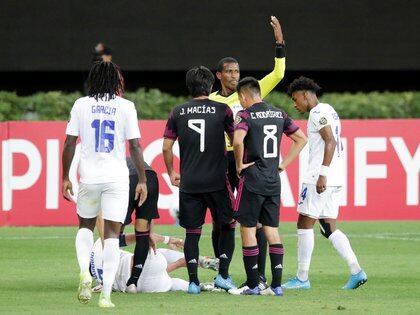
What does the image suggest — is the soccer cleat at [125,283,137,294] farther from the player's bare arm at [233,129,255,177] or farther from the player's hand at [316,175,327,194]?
the player's hand at [316,175,327,194]

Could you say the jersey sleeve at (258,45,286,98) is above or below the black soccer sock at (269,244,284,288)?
above

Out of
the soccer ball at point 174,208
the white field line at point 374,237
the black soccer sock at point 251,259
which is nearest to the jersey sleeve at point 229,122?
the black soccer sock at point 251,259

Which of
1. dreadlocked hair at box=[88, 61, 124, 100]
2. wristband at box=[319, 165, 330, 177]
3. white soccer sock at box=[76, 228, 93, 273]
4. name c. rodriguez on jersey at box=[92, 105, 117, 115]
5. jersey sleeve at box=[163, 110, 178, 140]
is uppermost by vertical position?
dreadlocked hair at box=[88, 61, 124, 100]

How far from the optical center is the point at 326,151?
1351cm

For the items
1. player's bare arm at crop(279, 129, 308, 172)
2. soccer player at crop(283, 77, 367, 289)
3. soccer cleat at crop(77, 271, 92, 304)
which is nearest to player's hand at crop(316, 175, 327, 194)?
soccer player at crop(283, 77, 367, 289)

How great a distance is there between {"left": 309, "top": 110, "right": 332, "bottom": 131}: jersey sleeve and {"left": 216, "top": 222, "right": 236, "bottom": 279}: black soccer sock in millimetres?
1253

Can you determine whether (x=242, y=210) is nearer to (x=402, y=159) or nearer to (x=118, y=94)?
(x=118, y=94)

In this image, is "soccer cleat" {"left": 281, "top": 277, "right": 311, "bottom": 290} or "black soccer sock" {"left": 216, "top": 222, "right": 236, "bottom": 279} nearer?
"black soccer sock" {"left": 216, "top": 222, "right": 236, "bottom": 279}

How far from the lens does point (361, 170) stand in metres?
21.8

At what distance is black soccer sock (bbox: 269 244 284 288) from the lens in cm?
1281

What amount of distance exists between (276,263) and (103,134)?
216cm

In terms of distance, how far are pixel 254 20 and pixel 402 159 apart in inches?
161

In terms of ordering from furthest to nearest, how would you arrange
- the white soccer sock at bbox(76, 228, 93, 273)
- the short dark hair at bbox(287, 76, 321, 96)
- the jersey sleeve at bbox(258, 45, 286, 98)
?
the jersey sleeve at bbox(258, 45, 286, 98)
the short dark hair at bbox(287, 76, 321, 96)
the white soccer sock at bbox(76, 228, 93, 273)

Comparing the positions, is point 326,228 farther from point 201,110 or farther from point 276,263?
point 201,110
